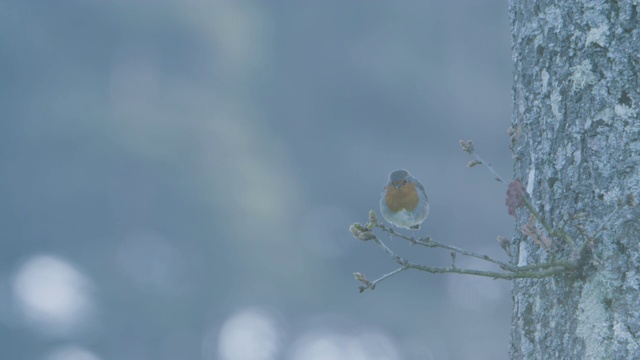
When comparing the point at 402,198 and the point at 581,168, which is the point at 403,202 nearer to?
the point at 402,198

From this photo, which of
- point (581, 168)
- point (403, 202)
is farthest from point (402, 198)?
point (581, 168)

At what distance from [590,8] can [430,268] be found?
101cm

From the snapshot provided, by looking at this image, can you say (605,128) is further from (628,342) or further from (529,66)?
(628,342)

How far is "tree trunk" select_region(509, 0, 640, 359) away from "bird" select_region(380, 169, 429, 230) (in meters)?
2.24

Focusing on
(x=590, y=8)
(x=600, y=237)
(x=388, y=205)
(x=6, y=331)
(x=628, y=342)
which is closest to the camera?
(x=628, y=342)

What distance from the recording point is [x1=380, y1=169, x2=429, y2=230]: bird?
4797 mm

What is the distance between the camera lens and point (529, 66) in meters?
2.52

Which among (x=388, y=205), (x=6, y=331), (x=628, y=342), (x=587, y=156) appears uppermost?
(x=6, y=331)

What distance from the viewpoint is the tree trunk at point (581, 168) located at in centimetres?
198

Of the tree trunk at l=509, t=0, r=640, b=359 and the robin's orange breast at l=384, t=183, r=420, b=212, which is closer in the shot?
the tree trunk at l=509, t=0, r=640, b=359

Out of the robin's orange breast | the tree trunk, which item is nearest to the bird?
the robin's orange breast

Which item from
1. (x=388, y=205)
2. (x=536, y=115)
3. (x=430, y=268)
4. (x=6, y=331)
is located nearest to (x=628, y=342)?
(x=430, y=268)

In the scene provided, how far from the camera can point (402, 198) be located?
480 cm

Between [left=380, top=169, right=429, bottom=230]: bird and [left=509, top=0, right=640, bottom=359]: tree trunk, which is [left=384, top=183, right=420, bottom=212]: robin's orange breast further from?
[left=509, top=0, right=640, bottom=359]: tree trunk
